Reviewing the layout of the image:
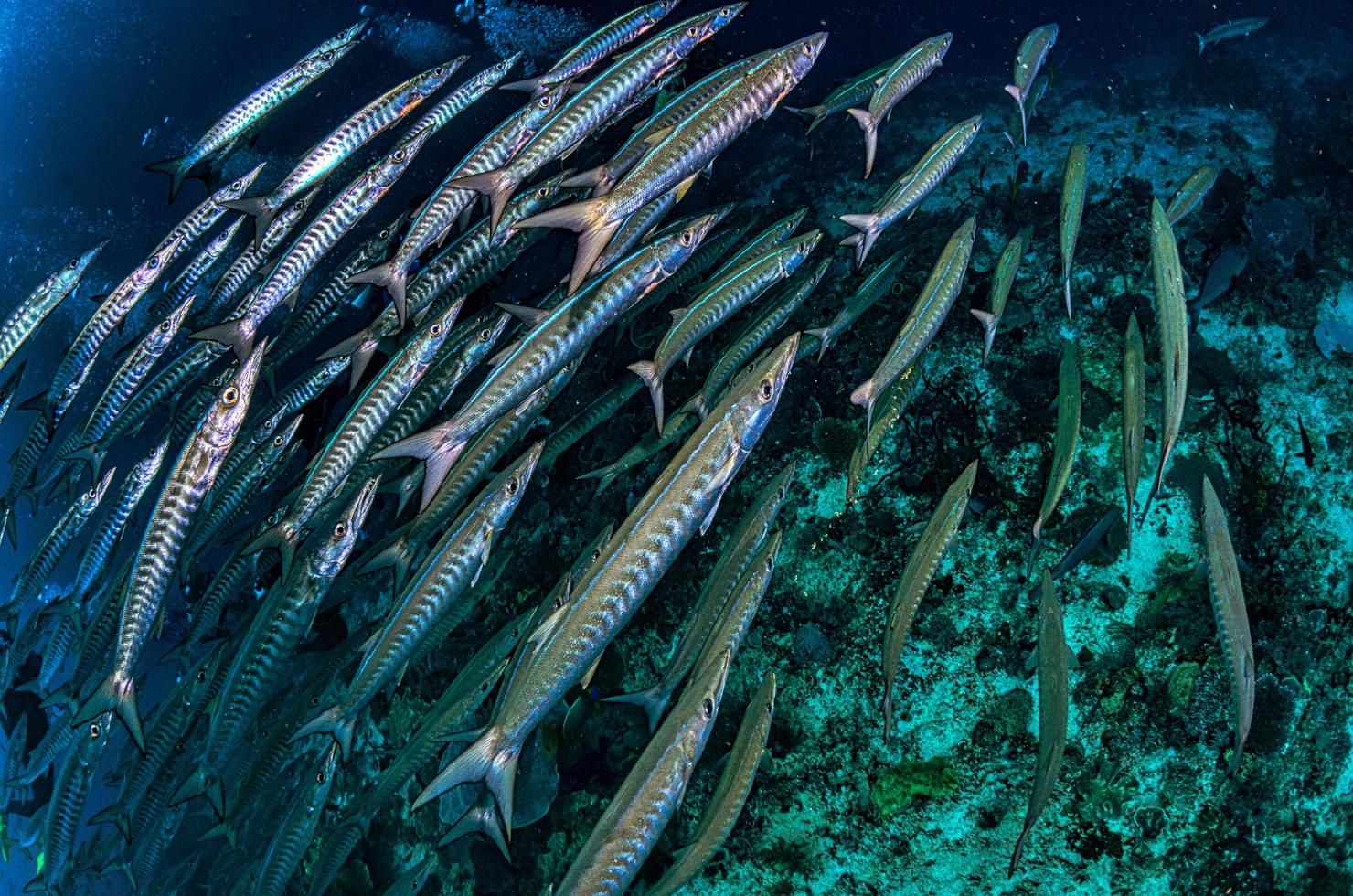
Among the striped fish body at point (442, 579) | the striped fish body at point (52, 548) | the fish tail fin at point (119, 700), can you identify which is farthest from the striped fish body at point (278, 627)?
the striped fish body at point (52, 548)

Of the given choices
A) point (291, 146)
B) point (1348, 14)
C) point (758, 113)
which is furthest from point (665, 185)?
point (1348, 14)

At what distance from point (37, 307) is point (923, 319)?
453cm

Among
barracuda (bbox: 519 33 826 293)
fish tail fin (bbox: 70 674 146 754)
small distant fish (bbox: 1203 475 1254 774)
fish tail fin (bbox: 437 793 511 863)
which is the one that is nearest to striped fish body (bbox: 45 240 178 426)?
fish tail fin (bbox: 70 674 146 754)

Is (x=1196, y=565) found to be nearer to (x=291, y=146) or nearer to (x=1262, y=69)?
(x=1262, y=69)

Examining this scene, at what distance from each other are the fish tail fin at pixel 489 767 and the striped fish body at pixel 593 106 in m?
2.09

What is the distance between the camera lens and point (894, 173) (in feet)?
15.7

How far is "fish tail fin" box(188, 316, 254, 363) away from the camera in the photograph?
3.49 meters

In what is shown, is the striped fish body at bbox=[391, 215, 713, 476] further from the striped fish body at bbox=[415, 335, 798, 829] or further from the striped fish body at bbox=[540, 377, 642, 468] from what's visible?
the striped fish body at bbox=[415, 335, 798, 829]

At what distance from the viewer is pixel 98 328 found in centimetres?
407

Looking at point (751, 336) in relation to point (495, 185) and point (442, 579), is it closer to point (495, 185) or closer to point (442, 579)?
point (495, 185)

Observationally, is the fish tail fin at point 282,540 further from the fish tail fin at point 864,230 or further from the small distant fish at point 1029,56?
the small distant fish at point 1029,56

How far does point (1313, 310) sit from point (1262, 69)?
2300 millimetres

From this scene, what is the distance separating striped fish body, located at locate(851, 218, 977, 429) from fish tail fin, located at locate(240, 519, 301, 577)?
255cm

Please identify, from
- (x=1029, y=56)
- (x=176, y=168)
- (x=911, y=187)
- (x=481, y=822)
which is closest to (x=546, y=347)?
(x=911, y=187)
